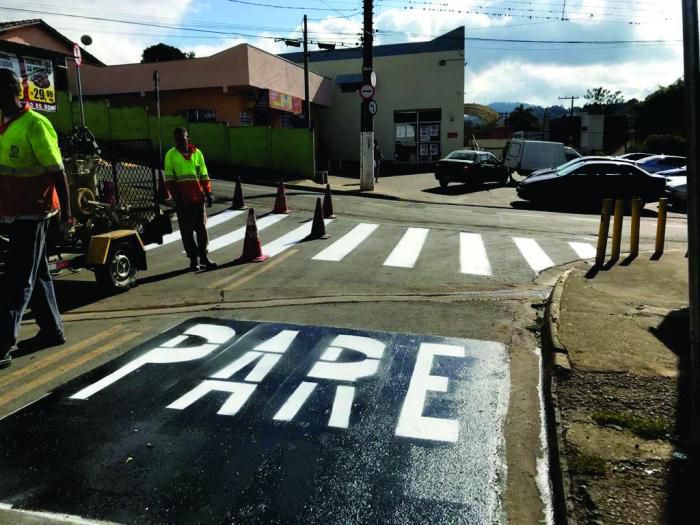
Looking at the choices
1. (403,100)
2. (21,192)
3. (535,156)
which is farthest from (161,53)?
(21,192)

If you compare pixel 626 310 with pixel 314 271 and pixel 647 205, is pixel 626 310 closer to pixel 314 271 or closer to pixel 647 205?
pixel 314 271

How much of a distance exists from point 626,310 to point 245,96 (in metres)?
25.6

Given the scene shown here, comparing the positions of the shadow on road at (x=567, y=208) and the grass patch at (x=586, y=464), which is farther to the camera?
the shadow on road at (x=567, y=208)

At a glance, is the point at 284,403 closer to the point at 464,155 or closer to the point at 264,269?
the point at 264,269

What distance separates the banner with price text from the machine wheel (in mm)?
4438

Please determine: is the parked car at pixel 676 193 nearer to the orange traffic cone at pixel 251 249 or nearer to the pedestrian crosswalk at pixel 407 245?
the pedestrian crosswalk at pixel 407 245

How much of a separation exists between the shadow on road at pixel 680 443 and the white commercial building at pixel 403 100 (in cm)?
3335

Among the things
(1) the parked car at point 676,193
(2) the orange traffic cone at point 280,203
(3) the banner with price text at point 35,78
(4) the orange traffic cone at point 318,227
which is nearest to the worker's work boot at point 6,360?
(3) the banner with price text at point 35,78

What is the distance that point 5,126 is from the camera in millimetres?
4887

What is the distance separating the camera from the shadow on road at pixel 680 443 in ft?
9.34

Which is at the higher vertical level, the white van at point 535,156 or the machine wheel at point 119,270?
the white van at point 535,156

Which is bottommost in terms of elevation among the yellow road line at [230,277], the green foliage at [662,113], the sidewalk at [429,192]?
the yellow road line at [230,277]

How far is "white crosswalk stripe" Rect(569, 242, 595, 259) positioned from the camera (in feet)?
33.4

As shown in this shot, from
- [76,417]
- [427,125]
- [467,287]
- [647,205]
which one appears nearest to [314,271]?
[467,287]
